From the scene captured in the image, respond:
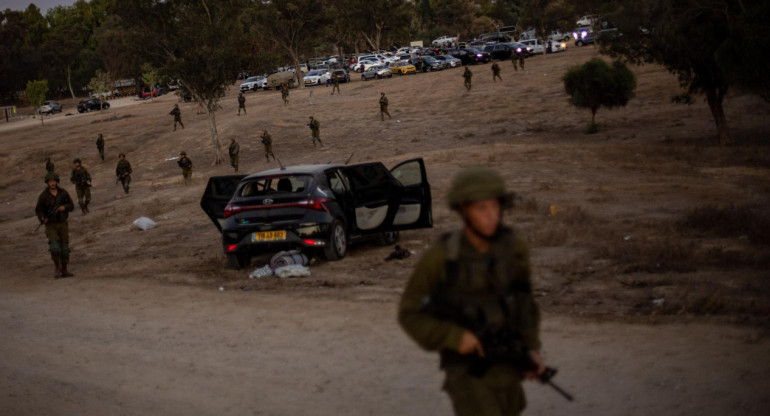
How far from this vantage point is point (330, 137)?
37531mm

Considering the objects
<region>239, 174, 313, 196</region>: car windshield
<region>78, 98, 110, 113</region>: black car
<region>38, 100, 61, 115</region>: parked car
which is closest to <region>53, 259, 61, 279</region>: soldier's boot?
<region>239, 174, 313, 196</region>: car windshield

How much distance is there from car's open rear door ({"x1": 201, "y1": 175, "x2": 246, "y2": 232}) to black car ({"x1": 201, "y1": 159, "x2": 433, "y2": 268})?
1.3 inches

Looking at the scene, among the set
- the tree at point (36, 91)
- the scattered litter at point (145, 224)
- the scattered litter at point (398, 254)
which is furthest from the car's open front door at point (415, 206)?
the tree at point (36, 91)

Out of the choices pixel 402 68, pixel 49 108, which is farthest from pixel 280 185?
pixel 49 108

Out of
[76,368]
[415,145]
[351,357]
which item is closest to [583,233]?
[351,357]

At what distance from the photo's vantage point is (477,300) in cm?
314

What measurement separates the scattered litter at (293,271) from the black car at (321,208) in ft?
1.00

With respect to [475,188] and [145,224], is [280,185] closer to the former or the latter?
[145,224]

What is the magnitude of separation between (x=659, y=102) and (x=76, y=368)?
31.2 m

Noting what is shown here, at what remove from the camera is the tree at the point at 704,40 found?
1748 centimetres

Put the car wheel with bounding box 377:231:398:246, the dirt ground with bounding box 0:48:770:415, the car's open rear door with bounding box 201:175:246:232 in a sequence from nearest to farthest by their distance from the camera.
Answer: the dirt ground with bounding box 0:48:770:415
the car's open rear door with bounding box 201:175:246:232
the car wheel with bounding box 377:231:398:246

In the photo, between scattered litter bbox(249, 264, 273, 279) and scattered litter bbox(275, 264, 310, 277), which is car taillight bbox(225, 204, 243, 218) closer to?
scattered litter bbox(249, 264, 273, 279)

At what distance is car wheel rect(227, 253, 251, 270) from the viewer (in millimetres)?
12039

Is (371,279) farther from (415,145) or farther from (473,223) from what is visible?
(415,145)
